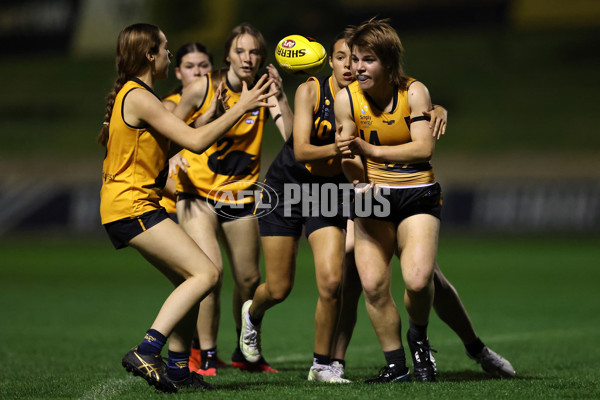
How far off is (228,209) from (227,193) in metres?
0.13

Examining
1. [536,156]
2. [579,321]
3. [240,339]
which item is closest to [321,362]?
[240,339]

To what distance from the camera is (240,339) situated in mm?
6816

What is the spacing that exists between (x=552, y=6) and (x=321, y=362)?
35.0m

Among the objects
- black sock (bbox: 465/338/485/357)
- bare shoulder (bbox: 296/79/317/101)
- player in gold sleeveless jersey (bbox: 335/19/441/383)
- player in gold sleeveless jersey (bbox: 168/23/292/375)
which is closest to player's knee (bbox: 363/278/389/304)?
player in gold sleeveless jersey (bbox: 335/19/441/383)

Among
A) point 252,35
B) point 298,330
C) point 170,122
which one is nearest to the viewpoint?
point 170,122

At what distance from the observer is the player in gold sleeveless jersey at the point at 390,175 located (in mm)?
5359

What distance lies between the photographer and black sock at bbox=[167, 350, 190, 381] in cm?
538

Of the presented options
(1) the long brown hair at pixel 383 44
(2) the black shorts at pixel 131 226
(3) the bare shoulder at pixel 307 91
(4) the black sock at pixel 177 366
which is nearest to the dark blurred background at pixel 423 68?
(3) the bare shoulder at pixel 307 91

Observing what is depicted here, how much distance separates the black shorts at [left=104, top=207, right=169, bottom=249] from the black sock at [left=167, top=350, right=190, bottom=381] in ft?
2.69

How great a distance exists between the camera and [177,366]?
17.8ft

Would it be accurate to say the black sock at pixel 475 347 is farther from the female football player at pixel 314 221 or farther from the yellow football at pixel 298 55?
the yellow football at pixel 298 55

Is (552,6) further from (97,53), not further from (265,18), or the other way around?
(97,53)

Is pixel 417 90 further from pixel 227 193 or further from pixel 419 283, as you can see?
pixel 227 193

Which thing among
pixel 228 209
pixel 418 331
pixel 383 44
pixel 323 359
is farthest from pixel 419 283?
pixel 228 209
